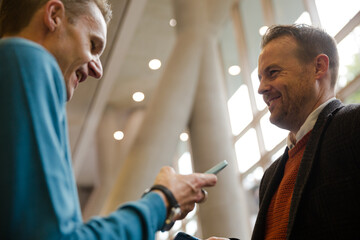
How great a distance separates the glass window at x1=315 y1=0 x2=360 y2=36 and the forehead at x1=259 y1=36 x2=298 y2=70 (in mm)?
5570

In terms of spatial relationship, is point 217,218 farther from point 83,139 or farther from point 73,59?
point 73,59

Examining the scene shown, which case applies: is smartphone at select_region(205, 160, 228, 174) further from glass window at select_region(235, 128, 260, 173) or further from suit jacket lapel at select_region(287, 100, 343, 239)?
glass window at select_region(235, 128, 260, 173)

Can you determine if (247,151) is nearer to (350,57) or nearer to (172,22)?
(350,57)

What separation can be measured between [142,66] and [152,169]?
24.7 feet

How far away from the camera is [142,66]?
16.4 metres

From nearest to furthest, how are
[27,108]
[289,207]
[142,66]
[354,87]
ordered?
[27,108], [289,207], [354,87], [142,66]

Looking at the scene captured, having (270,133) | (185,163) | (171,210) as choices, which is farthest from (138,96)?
(171,210)

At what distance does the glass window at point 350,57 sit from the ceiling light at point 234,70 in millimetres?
4693

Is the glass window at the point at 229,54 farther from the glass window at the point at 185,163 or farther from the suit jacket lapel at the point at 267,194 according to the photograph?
the suit jacket lapel at the point at 267,194

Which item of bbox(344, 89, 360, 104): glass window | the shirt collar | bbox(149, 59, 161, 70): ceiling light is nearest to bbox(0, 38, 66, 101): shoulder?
the shirt collar

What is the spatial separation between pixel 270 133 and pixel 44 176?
9.58 metres

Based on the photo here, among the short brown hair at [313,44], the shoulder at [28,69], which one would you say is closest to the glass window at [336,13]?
the short brown hair at [313,44]

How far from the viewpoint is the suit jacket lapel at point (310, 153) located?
6.48ft

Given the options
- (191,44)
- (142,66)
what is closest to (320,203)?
(191,44)
